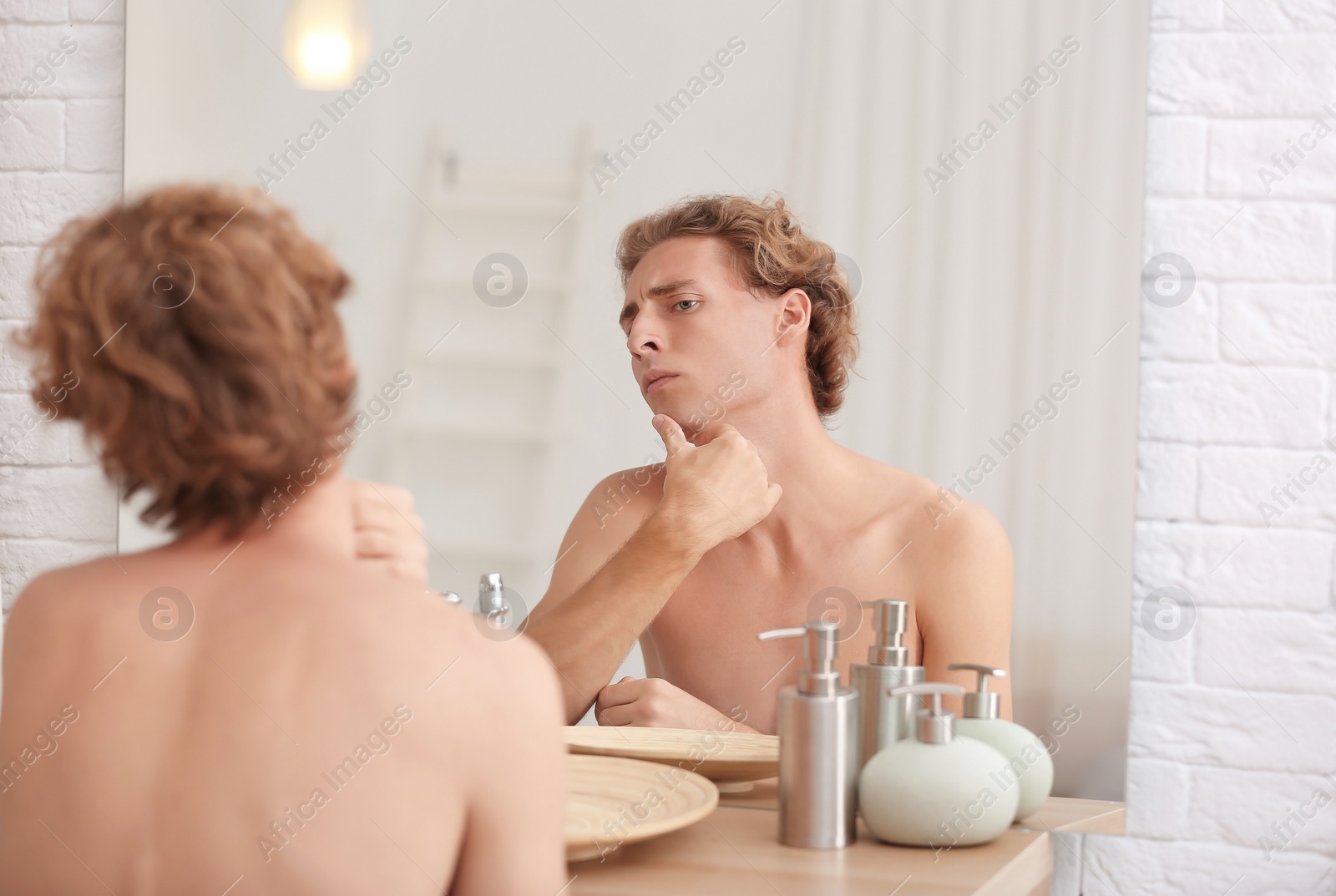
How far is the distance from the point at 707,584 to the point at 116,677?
67 centimetres

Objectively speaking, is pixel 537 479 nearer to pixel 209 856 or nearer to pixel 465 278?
pixel 465 278

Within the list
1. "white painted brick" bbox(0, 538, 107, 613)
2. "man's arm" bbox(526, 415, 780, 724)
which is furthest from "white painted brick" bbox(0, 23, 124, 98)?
"man's arm" bbox(526, 415, 780, 724)

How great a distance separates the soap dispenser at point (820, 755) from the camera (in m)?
0.86

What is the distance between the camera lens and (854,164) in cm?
115

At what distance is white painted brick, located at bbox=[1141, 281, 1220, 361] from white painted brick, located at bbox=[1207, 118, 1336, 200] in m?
0.10

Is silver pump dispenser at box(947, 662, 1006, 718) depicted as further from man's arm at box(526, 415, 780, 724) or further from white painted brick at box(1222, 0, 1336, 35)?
white painted brick at box(1222, 0, 1336, 35)

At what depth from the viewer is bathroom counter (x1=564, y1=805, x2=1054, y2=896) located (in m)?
0.78

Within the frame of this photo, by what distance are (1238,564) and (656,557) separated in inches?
21.7

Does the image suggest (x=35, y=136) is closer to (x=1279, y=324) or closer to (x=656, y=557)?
(x=656, y=557)

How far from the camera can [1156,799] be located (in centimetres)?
112

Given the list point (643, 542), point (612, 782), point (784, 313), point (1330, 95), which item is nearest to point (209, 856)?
point (612, 782)

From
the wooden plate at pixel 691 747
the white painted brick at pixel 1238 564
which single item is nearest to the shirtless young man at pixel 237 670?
the wooden plate at pixel 691 747

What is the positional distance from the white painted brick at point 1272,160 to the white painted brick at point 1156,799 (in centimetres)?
55

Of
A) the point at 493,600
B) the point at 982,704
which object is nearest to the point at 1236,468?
the point at 982,704
